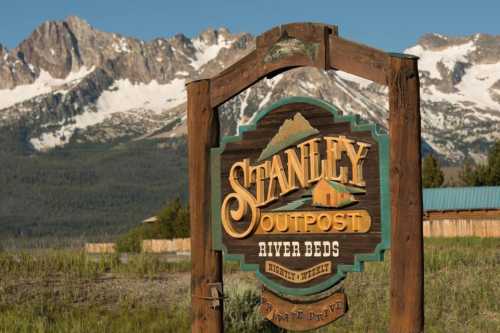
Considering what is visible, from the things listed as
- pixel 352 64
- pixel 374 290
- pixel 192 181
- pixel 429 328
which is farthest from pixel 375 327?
pixel 352 64

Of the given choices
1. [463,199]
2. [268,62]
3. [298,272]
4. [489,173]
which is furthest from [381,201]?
[489,173]

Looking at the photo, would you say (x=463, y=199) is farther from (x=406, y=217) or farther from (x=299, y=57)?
(x=406, y=217)

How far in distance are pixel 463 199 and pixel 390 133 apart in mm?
53445

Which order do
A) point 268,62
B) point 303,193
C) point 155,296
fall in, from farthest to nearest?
point 155,296 < point 268,62 < point 303,193

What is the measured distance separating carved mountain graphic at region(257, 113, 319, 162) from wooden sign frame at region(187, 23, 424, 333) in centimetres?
63

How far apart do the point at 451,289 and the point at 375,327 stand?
4559mm

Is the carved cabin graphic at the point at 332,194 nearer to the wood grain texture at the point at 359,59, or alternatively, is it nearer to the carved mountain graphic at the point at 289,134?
the carved mountain graphic at the point at 289,134

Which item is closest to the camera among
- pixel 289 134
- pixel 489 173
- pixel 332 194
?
pixel 332 194

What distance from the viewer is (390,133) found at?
877cm

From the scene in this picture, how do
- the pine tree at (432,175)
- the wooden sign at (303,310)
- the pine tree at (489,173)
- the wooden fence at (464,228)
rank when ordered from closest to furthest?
the wooden sign at (303,310) → the wooden fence at (464,228) → the pine tree at (489,173) → the pine tree at (432,175)

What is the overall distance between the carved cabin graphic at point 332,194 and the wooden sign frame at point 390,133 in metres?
0.47

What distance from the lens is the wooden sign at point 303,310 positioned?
29.8 ft

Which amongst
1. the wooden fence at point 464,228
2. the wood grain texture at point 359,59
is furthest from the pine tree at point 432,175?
the wood grain texture at point 359,59

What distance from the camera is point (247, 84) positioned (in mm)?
10133
